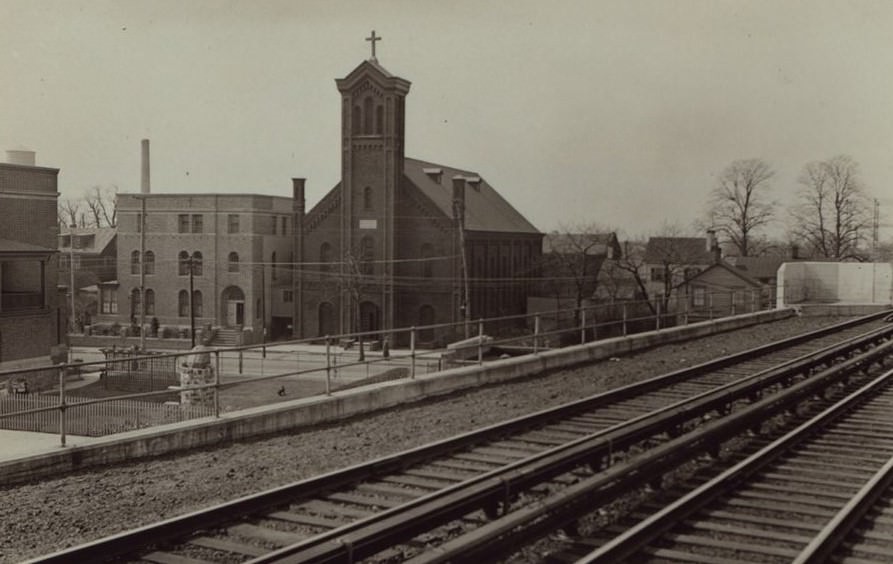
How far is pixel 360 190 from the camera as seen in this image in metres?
55.8

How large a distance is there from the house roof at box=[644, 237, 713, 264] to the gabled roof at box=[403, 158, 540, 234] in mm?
12110

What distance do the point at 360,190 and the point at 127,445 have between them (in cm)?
4664

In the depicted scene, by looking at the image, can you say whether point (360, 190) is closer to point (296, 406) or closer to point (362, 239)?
point (362, 239)

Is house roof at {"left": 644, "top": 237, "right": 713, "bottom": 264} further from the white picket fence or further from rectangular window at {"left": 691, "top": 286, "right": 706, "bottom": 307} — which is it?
the white picket fence

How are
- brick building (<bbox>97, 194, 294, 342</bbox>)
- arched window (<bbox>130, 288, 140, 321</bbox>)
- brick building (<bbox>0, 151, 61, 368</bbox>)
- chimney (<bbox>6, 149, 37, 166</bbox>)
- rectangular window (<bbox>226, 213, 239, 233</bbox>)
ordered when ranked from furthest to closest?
arched window (<bbox>130, 288, 140, 321</bbox>) → rectangular window (<bbox>226, 213, 239, 233</bbox>) → brick building (<bbox>97, 194, 294, 342</bbox>) → chimney (<bbox>6, 149, 37, 166</bbox>) → brick building (<bbox>0, 151, 61, 368</bbox>)

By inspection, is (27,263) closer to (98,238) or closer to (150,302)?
(150,302)

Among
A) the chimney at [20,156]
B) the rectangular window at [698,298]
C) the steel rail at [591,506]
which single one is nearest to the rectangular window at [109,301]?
the chimney at [20,156]

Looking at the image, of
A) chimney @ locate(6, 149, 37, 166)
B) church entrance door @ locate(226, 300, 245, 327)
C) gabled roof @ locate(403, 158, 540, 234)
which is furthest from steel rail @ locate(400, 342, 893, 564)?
church entrance door @ locate(226, 300, 245, 327)

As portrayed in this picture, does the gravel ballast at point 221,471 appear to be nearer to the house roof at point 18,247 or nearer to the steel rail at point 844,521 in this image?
the steel rail at point 844,521

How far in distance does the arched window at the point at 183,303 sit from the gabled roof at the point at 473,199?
18.2 meters

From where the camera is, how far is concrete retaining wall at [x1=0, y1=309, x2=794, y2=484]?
30.1 feet

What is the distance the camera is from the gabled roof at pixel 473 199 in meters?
56.5

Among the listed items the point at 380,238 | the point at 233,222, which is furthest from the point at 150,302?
the point at 380,238

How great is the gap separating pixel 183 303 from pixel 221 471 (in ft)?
181
